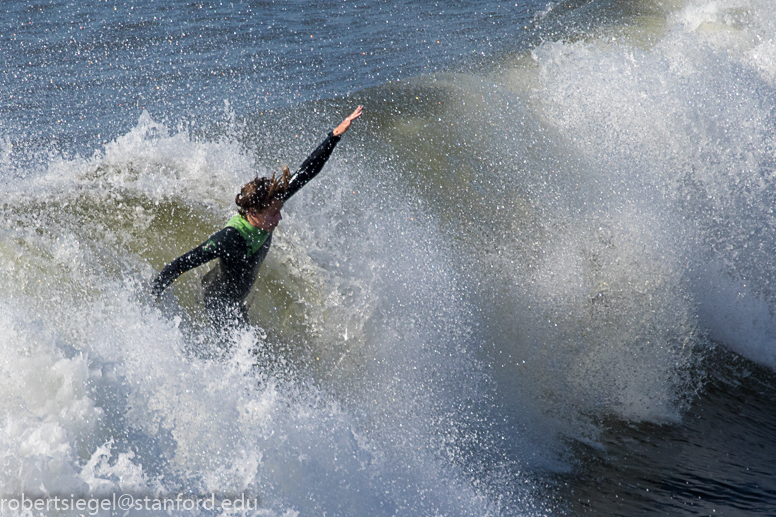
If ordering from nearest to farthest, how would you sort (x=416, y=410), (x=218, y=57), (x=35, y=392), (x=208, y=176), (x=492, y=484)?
(x=35, y=392) < (x=492, y=484) < (x=416, y=410) < (x=208, y=176) < (x=218, y=57)

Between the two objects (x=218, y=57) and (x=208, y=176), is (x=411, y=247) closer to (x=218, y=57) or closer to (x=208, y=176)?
(x=208, y=176)

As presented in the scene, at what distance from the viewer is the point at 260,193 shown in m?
3.77

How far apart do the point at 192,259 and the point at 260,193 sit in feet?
1.84

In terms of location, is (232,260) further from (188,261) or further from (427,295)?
(427,295)

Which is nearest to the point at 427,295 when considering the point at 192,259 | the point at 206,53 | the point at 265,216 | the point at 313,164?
the point at 313,164

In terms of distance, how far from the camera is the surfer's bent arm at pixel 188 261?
3.69m

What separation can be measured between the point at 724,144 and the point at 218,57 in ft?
24.9

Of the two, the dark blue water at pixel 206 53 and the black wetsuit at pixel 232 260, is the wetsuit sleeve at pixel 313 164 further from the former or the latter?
the dark blue water at pixel 206 53

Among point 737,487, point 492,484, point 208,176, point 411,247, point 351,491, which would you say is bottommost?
point 737,487

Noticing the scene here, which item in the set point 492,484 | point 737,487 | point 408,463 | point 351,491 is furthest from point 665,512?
point 351,491

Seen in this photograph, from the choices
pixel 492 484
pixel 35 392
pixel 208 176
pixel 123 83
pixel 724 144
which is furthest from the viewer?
pixel 123 83

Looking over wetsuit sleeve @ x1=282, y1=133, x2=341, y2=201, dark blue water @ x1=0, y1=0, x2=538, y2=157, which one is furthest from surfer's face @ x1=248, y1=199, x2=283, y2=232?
dark blue water @ x1=0, y1=0, x2=538, y2=157

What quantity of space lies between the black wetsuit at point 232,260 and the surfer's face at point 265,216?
0.14 ft

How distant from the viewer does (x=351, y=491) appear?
12.9ft
